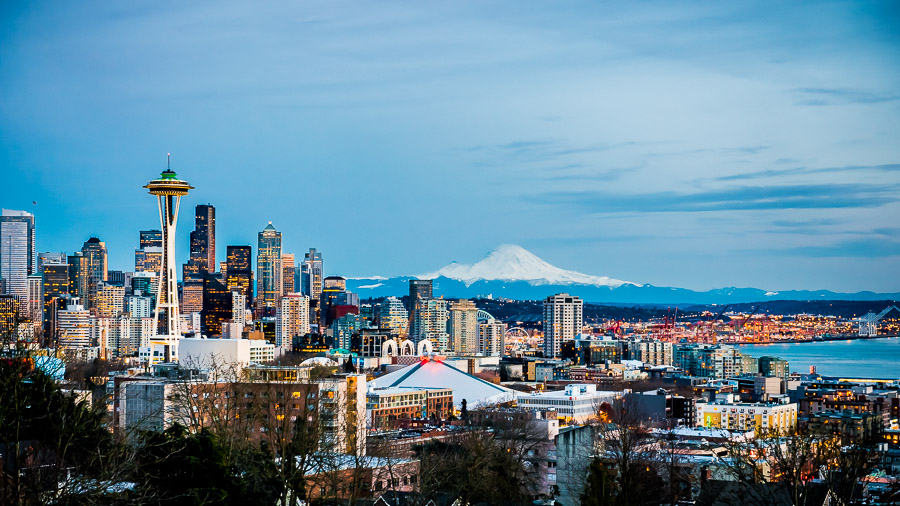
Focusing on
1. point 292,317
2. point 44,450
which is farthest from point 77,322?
point 44,450

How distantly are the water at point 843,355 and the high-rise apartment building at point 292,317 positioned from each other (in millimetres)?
42059

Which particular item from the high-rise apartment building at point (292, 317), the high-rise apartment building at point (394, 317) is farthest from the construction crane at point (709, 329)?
the high-rise apartment building at point (292, 317)

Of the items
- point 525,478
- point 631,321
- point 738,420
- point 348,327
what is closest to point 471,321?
point 348,327

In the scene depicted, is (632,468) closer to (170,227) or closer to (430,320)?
(170,227)

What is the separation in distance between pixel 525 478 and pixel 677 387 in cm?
3936

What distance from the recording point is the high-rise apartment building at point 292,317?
122 metres

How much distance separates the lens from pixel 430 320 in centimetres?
13125

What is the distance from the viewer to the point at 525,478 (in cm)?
2242

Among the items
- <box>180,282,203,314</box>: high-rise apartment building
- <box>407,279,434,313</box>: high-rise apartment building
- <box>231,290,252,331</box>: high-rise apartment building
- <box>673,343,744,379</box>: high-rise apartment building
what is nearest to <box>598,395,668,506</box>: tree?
<box>673,343,744,379</box>: high-rise apartment building

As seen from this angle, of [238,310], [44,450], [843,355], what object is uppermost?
[238,310]

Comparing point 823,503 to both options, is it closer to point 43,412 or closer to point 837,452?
point 837,452

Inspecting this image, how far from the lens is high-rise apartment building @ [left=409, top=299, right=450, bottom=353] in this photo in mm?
128875

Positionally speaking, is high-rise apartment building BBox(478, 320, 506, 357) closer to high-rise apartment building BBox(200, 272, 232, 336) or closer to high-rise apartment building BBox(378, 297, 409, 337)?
high-rise apartment building BBox(378, 297, 409, 337)

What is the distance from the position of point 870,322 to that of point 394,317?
8054 centimetres
